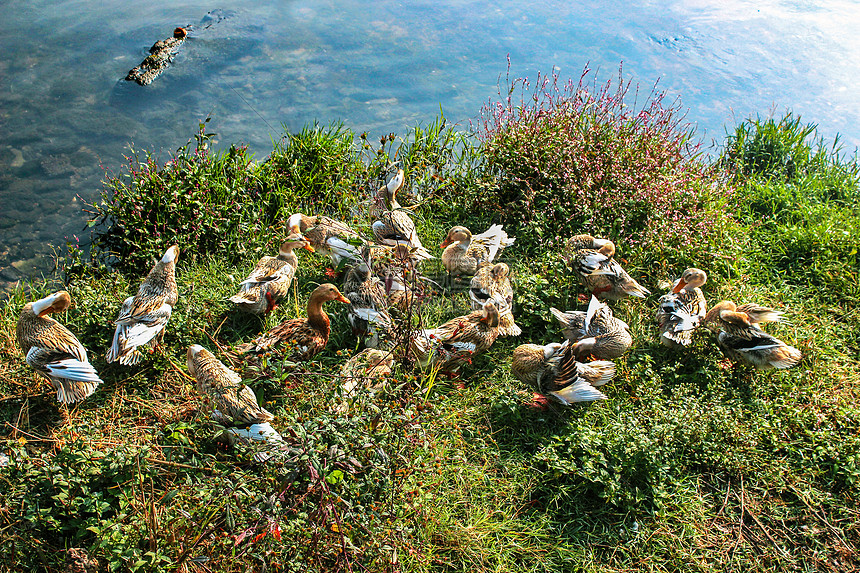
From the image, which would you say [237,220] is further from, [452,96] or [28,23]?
[28,23]

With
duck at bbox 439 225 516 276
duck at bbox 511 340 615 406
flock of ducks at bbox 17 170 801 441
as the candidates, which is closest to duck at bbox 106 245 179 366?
flock of ducks at bbox 17 170 801 441

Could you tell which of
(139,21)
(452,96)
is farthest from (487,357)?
(139,21)

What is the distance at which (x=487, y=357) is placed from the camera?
17.6 feet

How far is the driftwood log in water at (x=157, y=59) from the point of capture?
31.7 feet

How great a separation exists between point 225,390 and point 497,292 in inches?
97.8

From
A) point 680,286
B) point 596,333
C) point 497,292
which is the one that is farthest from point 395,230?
point 680,286

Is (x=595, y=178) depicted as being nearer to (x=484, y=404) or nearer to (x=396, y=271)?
(x=484, y=404)

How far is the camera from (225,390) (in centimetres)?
427

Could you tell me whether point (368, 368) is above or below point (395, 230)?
below

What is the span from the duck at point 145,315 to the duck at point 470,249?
8.38ft

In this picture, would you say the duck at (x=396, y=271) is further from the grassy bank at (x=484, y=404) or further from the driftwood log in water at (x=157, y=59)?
the driftwood log in water at (x=157, y=59)

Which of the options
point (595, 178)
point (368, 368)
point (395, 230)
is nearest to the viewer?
point (368, 368)

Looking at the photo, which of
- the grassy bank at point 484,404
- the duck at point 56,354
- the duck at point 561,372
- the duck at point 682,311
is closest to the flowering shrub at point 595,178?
the grassy bank at point 484,404

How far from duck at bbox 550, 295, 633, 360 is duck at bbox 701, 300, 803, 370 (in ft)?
2.66
